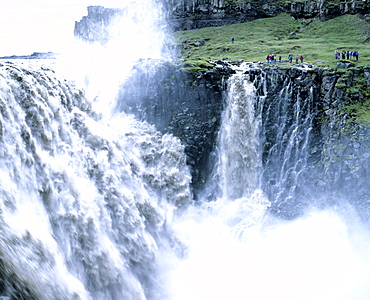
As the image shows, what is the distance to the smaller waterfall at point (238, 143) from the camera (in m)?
29.3

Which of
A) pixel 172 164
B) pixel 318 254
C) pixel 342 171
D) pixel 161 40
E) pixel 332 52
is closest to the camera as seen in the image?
pixel 318 254

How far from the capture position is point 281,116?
29.6 m

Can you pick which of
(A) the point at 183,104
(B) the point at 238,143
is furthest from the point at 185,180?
(A) the point at 183,104

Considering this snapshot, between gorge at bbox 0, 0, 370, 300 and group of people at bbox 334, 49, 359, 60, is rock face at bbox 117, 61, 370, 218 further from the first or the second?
group of people at bbox 334, 49, 359, 60

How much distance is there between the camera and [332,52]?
4656 centimetres

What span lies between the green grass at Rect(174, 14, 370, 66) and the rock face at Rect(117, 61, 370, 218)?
17014mm

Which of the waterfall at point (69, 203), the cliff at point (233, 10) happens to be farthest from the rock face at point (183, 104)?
the cliff at point (233, 10)

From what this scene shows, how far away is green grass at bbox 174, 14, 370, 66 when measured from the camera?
51.7 metres

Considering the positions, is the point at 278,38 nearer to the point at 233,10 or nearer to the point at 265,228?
the point at 233,10

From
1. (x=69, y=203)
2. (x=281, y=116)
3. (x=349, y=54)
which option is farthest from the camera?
(x=349, y=54)

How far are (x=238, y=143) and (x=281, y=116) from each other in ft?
16.3

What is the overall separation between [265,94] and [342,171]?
33.0 ft

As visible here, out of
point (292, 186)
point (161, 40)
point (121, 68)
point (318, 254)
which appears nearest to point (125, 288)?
point (318, 254)

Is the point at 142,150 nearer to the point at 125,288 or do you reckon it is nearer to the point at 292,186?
the point at 125,288
